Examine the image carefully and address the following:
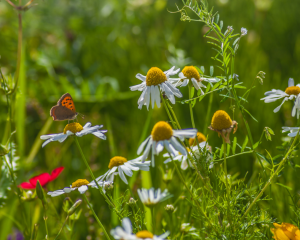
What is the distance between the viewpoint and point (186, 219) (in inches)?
28.3

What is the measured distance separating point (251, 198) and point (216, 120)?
0.16 m

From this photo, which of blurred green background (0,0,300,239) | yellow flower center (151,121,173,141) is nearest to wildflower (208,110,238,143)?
yellow flower center (151,121,173,141)

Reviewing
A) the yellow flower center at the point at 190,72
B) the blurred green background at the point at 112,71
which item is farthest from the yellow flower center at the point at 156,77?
A: the blurred green background at the point at 112,71

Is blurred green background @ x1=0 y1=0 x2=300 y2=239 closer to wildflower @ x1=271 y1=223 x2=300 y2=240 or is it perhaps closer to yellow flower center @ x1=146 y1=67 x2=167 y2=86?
wildflower @ x1=271 y1=223 x2=300 y2=240

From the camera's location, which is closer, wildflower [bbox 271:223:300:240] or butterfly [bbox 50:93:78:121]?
wildflower [bbox 271:223:300:240]

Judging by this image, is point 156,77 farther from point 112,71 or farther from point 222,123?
point 112,71

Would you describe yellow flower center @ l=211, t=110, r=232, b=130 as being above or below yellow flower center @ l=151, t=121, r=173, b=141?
below

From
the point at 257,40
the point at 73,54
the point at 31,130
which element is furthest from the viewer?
the point at 257,40

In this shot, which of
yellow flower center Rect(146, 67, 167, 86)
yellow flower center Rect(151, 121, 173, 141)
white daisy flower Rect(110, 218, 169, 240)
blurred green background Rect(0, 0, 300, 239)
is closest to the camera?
white daisy flower Rect(110, 218, 169, 240)

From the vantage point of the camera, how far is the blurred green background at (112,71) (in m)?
1.27

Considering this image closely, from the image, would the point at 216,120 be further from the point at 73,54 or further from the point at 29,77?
the point at 29,77

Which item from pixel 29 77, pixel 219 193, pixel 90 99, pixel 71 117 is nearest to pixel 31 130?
pixel 29 77

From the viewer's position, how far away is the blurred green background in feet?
4.16

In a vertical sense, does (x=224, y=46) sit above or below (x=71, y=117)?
above
